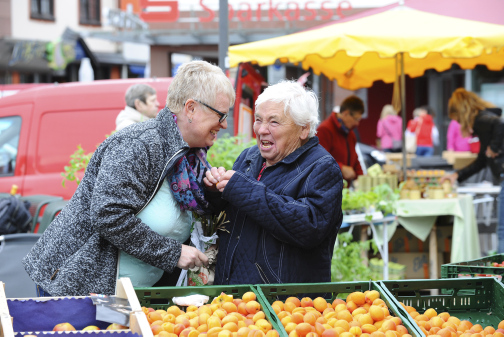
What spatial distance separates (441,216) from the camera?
6316 millimetres

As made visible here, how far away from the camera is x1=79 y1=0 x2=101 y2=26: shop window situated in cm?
2402

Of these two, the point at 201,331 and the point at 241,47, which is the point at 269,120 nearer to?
the point at 201,331

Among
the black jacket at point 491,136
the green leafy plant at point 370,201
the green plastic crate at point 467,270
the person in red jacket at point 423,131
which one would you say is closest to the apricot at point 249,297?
the green plastic crate at point 467,270

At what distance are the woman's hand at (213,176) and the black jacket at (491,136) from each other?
4731 mm

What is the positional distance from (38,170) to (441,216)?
4.09 m

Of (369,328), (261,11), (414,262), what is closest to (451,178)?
(414,262)

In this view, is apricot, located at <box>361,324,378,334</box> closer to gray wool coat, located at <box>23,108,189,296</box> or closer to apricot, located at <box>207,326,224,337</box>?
apricot, located at <box>207,326,224,337</box>

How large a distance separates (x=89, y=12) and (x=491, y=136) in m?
20.5

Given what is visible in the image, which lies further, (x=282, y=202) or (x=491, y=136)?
(x=491, y=136)

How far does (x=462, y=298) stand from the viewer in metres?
2.61

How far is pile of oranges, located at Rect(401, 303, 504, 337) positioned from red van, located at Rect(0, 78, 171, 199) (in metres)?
4.52

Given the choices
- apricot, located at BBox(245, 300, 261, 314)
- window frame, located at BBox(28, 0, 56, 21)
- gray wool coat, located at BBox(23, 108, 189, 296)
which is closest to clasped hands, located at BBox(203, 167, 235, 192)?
gray wool coat, located at BBox(23, 108, 189, 296)

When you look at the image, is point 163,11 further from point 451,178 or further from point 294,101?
point 294,101

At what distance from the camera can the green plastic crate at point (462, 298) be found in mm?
2553
